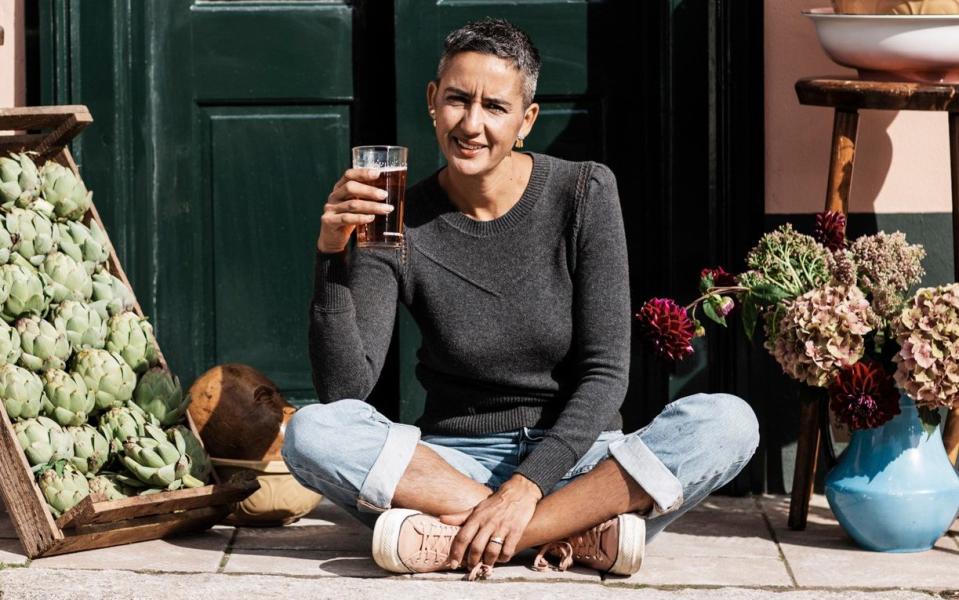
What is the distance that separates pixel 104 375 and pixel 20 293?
0.29 m

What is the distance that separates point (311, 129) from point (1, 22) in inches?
38.1

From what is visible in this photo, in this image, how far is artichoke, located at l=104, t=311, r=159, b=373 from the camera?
3922 mm

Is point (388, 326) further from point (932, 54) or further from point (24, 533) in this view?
point (932, 54)

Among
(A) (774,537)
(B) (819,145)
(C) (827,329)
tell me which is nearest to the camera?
(C) (827,329)

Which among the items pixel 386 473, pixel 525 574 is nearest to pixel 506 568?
pixel 525 574

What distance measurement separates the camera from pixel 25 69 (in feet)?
14.8

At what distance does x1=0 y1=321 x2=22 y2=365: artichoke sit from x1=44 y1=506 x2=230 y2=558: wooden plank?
1.49 feet

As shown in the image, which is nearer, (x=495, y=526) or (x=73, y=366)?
(x=495, y=526)

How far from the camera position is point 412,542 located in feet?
11.4

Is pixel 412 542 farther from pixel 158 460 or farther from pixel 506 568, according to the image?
pixel 158 460

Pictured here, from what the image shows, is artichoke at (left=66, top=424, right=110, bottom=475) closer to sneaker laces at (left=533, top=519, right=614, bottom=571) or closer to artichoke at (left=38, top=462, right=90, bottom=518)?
artichoke at (left=38, top=462, right=90, bottom=518)

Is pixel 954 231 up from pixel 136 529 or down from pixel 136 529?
up

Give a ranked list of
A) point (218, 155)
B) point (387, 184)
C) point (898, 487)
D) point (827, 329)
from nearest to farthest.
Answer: point (387, 184)
point (827, 329)
point (898, 487)
point (218, 155)

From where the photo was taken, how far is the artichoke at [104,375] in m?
3.81
